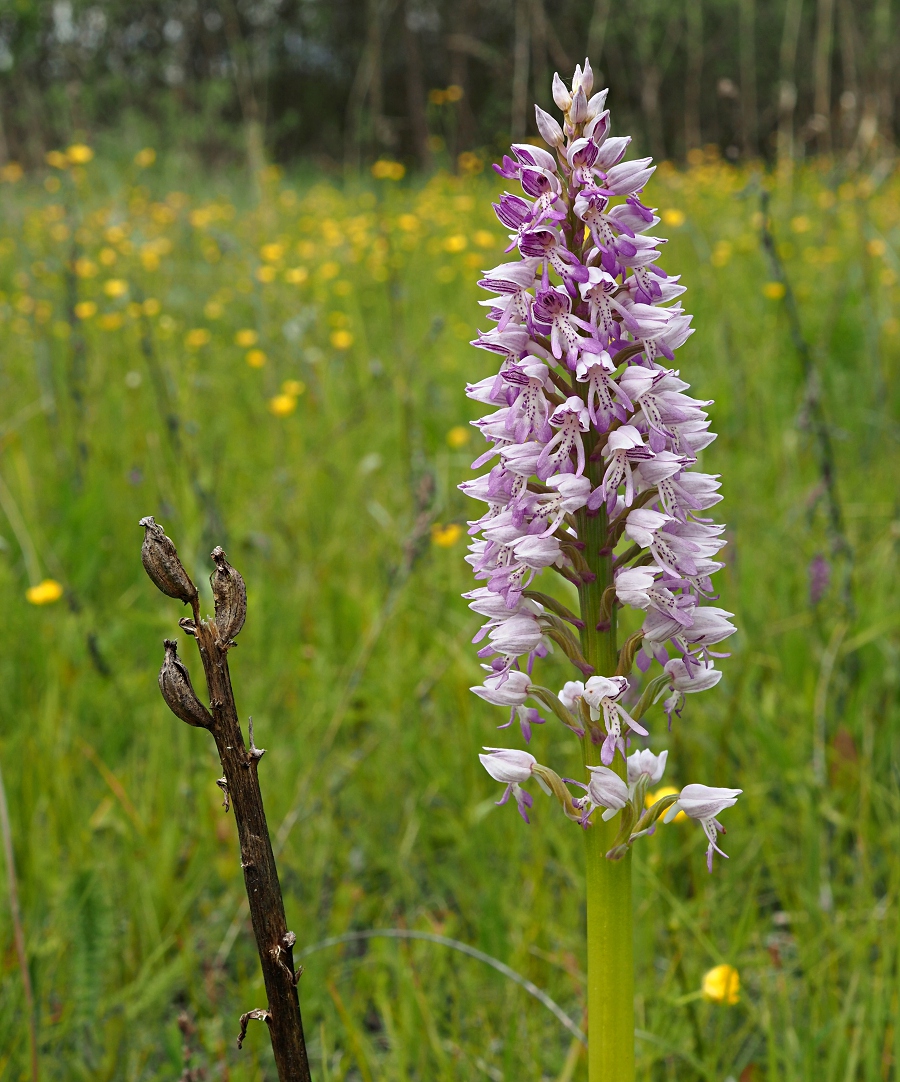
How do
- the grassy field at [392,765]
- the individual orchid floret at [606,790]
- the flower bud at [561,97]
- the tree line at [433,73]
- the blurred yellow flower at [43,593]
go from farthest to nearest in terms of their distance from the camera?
the tree line at [433,73]
the blurred yellow flower at [43,593]
the grassy field at [392,765]
the flower bud at [561,97]
the individual orchid floret at [606,790]

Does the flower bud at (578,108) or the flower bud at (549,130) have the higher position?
the flower bud at (578,108)

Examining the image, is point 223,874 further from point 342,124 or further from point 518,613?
point 342,124

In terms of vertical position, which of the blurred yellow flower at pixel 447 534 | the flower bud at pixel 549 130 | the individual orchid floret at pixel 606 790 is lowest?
the blurred yellow flower at pixel 447 534

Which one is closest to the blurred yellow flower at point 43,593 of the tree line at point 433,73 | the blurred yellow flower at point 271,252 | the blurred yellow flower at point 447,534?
the blurred yellow flower at point 447,534

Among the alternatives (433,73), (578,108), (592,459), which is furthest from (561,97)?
(433,73)

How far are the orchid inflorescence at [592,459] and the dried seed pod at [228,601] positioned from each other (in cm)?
42

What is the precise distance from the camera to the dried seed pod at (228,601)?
1.00m

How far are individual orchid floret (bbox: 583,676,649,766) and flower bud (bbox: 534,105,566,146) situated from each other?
27.8 inches

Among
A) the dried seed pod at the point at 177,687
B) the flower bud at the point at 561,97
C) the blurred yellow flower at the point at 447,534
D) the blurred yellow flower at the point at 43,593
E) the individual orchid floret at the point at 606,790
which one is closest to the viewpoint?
the dried seed pod at the point at 177,687

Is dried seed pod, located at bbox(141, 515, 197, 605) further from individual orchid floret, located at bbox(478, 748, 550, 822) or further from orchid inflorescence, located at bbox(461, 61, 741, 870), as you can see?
individual orchid floret, located at bbox(478, 748, 550, 822)

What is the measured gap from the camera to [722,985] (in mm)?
1821

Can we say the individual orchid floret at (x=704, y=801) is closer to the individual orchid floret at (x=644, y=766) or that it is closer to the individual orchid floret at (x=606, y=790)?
the individual orchid floret at (x=644, y=766)

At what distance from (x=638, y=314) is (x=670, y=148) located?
23.6m

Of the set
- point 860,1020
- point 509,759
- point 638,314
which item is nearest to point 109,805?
point 509,759
